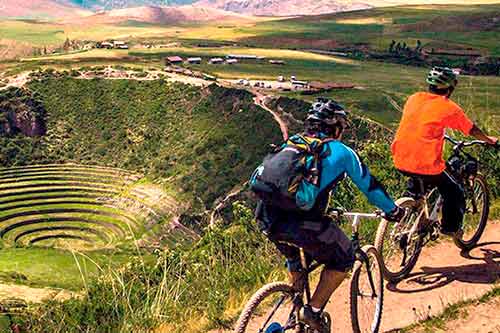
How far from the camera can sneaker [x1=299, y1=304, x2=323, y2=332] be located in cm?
529

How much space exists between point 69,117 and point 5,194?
4895 cm

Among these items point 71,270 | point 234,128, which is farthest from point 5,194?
point 234,128

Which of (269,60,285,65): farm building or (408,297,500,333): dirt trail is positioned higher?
(408,297,500,333): dirt trail

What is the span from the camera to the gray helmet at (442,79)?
22.9 ft

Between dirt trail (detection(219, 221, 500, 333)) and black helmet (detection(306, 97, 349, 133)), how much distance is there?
96.4 inches

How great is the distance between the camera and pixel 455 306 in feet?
20.4

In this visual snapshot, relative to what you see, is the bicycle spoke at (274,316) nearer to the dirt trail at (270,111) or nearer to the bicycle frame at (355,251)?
the bicycle frame at (355,251)

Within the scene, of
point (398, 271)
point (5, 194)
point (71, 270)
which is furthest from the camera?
point (5, 194)

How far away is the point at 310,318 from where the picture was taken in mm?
5305

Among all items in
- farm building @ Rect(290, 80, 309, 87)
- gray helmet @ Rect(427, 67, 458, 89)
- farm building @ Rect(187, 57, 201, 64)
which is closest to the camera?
gray helmet @ Rect(427, 67, 458, 89)

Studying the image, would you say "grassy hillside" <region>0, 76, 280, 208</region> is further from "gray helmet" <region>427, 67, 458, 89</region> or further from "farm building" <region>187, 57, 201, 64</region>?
"gray helmet" <region>427, 67, 458, 89</region>

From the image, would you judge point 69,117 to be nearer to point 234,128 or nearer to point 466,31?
point 234,128

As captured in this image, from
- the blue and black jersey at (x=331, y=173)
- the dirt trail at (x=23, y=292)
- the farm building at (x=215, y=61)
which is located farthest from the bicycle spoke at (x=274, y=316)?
the farm building at (x=215, y=61)

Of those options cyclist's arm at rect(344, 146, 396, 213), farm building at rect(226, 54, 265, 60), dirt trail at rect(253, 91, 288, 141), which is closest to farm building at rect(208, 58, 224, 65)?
farm building at rect(226, 54, 265, 60)
